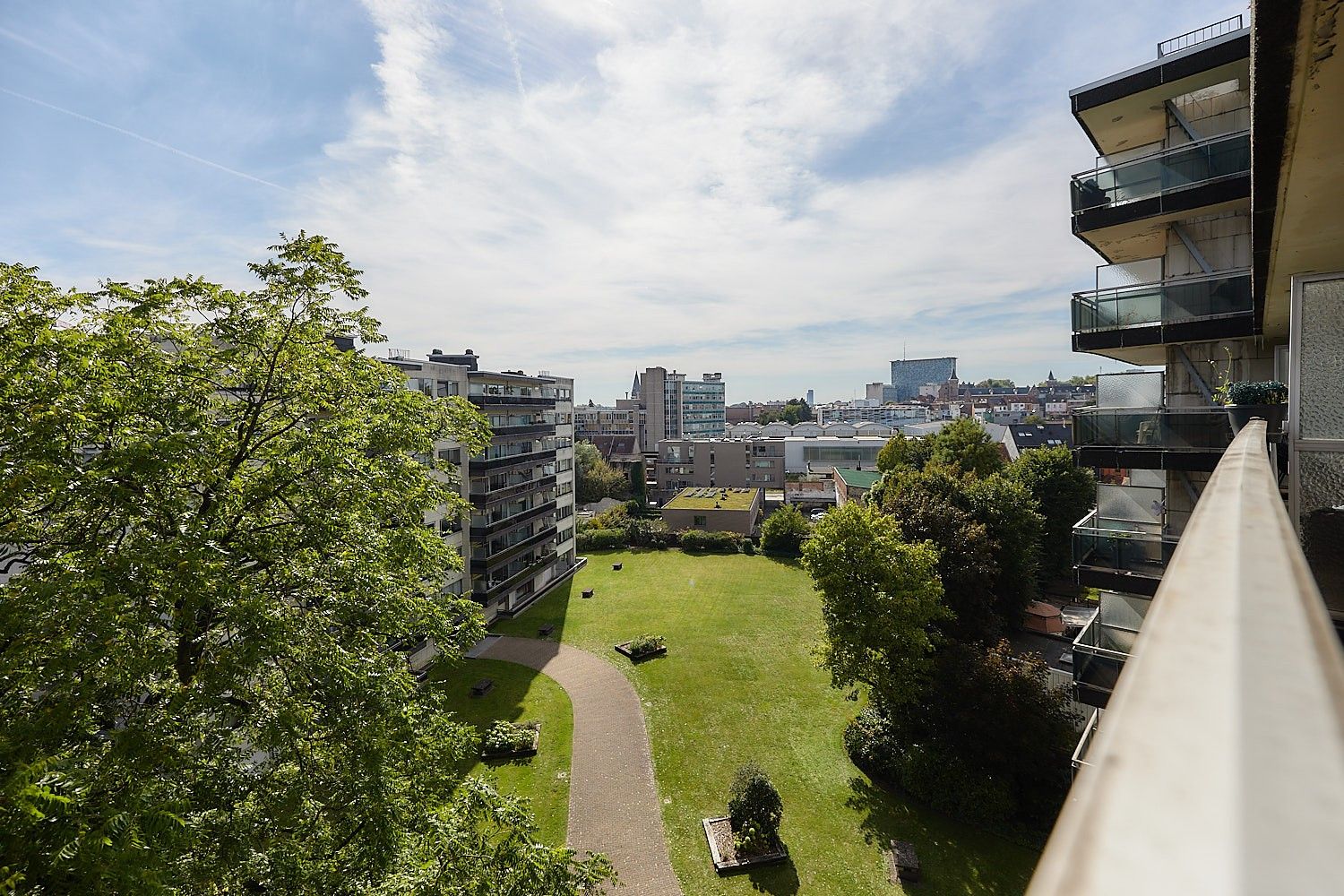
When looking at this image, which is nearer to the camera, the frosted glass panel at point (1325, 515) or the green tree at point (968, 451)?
the frosted glass panel at point (1325, 515)

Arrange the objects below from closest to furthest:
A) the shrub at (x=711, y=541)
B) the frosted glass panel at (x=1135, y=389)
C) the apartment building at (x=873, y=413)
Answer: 1. the frosted glass panel at (x=1135, y=389)
2. the shrub at (x=711, y=541)
3. the apartment building at (x=873, y=413)

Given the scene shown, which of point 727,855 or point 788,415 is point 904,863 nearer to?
point 727,855

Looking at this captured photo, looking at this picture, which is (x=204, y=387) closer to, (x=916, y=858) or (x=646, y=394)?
(x=916, y=858)

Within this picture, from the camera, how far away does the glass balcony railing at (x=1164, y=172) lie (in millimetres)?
10094

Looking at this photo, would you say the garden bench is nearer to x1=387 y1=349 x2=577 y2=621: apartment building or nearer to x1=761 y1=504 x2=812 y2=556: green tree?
x1=387 y1=349 x2=577 y2=621: apartment building

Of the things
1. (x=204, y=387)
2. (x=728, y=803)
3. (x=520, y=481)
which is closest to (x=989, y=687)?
(x=728, y=803)

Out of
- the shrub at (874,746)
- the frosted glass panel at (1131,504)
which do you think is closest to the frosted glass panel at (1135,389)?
the frosted glass panel at (1131,504)

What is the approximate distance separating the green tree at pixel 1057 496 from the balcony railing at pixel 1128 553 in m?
22.4

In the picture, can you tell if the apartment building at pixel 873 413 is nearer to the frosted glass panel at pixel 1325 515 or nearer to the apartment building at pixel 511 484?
the apartment building at pixel 511 484

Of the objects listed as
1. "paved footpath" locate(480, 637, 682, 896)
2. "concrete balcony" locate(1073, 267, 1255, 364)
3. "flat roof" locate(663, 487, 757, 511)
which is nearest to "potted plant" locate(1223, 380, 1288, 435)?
"concrete balcony" locate(1073, 267, 1255, 364)

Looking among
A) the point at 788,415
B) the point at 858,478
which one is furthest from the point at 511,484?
the point at 788,415

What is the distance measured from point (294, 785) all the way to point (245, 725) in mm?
957

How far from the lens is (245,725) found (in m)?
7.59

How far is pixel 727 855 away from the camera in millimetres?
14148
